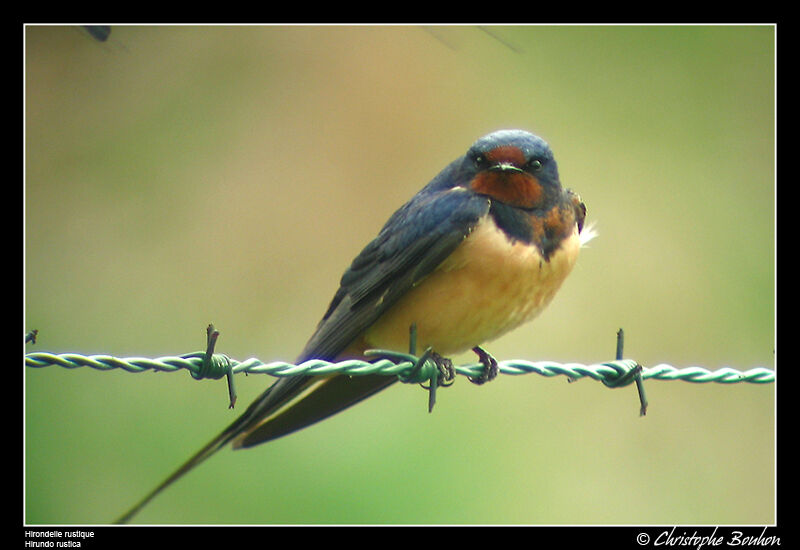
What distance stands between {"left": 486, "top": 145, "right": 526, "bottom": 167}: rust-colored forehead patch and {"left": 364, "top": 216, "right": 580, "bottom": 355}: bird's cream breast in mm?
219

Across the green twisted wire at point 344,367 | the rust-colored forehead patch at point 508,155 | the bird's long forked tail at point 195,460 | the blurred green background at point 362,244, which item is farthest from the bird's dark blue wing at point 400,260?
the blurred green background at point 362,244

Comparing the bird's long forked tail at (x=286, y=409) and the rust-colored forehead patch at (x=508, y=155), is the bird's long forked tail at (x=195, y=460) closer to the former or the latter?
the bird's long forked tail at (x=286, y=409)

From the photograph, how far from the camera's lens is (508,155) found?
3502 millimetres

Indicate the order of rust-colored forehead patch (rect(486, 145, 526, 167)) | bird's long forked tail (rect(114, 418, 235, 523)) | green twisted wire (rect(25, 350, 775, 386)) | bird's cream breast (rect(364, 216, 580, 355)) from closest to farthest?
green twisted wire (rect(25, 350, 775, 386)), bird's long forked tail (rect(114, 418, 235, 523)), bird's cream breast (rect(364, 216, 580, 355)), rust-colored forehead patch (rect(486, 145, 526, 167))

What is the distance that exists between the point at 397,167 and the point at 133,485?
9.25 ft

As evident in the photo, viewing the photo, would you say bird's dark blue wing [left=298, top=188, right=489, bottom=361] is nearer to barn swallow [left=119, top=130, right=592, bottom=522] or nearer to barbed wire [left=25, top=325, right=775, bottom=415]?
barn swallow [left=119, top=130, right=592, bottom=522]

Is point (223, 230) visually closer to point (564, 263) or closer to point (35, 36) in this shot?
point (35, 36)

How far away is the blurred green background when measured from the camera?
5938 millimetres

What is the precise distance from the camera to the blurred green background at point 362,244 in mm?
5938

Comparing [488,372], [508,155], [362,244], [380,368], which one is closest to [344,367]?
[380,368]

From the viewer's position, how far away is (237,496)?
5539mm

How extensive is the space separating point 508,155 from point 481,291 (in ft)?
1.57

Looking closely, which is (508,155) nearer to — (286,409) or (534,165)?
(534,165)

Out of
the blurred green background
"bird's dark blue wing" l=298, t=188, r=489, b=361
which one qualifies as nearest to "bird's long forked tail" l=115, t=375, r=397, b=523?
"bird's dark blue wing" l=298, t=188, r=489, b=361
